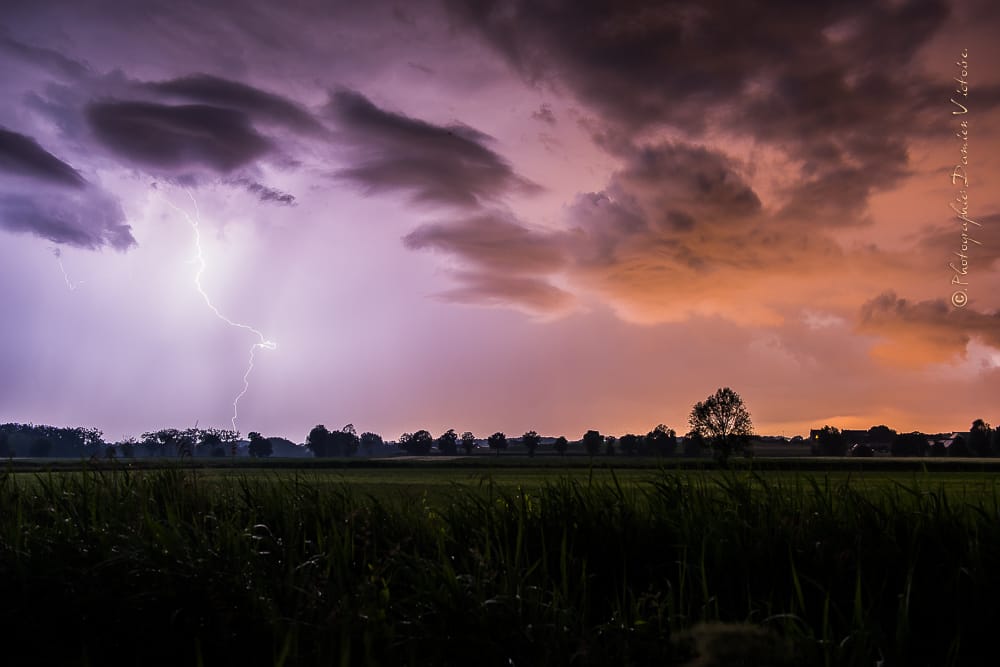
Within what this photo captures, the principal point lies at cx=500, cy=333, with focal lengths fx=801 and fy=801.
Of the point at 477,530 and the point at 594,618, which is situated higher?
the point at 477,530

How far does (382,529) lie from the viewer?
9023 millimetres

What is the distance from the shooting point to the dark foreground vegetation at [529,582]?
5844 mm

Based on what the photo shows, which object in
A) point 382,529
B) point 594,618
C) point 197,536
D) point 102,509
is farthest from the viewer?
point 102,509

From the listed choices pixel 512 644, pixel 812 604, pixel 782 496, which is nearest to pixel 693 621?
pixel 812 604

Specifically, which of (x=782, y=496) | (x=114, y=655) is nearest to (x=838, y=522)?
(x=782, y=496)

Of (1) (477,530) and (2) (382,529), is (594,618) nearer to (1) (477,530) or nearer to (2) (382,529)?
(1) (477,530)

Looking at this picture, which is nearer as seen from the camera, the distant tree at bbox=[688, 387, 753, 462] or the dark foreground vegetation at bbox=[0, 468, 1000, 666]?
the dark foreground vegetation at bbox=[0, 468, 1000, 666]

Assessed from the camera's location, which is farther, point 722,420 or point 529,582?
point 722,420

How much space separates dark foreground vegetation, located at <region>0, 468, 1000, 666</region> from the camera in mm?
5844

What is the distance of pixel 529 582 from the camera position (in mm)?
7629

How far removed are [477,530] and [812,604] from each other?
355 centimetres

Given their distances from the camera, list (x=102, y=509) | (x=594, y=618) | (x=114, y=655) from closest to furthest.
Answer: (x=114, y=655) → (x=594, y=618) → (x=102, y=509)

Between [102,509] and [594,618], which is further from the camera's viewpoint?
[102,509]

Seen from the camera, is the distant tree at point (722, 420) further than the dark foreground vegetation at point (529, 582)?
Yes
